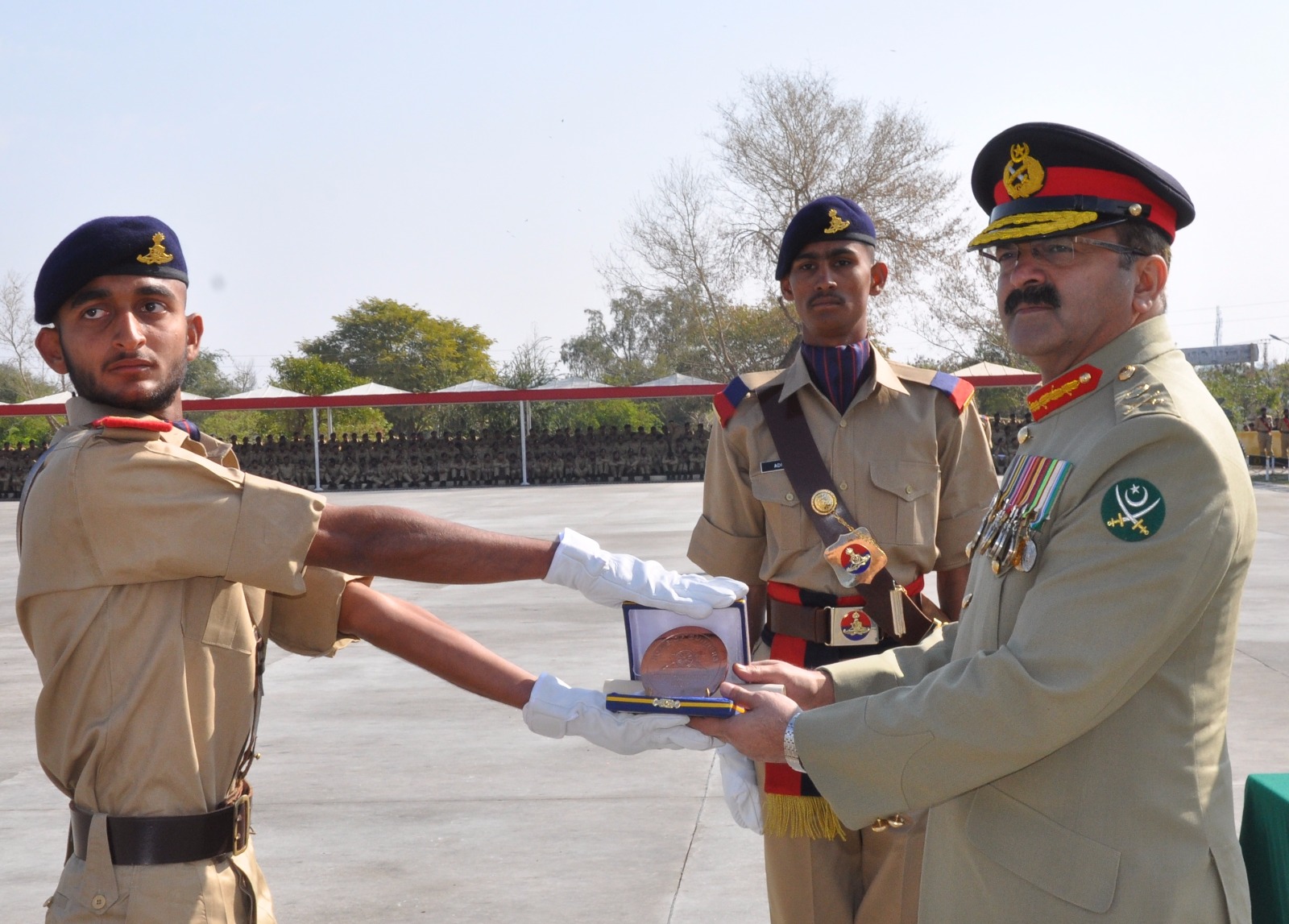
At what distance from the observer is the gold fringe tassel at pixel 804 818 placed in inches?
112

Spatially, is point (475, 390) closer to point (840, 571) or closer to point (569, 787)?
point (569, 787)

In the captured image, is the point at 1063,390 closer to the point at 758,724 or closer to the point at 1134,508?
the point at 1134,508

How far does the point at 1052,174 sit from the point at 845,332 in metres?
1.29

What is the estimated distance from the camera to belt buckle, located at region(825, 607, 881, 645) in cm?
303

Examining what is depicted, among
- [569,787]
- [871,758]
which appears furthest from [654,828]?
[871,758]

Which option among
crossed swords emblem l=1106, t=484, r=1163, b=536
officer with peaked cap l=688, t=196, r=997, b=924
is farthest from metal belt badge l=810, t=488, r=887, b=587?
crossed swords emblem l=1106, t=484, r=1163, b=536

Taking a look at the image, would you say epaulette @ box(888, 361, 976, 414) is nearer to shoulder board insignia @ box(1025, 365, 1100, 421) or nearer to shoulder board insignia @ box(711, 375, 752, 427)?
shoulder board insignia @ box(711, 375, 752, 427)

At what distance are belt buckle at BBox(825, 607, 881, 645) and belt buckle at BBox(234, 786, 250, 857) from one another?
1.46 meters

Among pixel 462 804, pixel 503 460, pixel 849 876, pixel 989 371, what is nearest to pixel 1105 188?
pixel 849 876

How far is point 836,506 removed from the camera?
10.1ft

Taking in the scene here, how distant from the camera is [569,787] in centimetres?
534

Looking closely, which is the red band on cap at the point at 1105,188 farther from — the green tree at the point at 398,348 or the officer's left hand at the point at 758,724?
the green tree at the point at 398,348

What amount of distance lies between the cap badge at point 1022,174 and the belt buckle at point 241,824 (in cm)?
160

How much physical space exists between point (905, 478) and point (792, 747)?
47.2 inches
